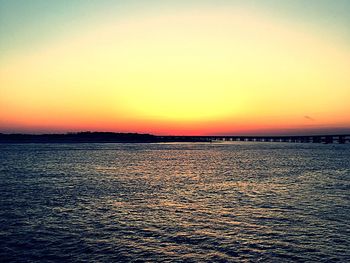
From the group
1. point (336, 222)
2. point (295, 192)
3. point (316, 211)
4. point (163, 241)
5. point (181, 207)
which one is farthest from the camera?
point (295, 192)

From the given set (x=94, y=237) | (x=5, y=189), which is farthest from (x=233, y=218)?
(x=5, y=189)

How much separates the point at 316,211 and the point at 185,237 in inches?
521

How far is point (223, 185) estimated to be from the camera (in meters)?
45.3

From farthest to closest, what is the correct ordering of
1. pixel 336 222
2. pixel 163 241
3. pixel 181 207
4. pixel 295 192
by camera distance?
1. pixel 295 192
2. pixel 181 207
3. pixel 336 222
4. pixel 163 241

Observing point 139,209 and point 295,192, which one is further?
point 295,192

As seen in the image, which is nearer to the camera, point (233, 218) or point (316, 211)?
point (233, 218)

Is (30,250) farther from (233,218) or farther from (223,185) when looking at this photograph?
(223,185)

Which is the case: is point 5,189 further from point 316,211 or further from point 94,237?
point 316,211

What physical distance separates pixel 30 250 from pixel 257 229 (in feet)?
46.2

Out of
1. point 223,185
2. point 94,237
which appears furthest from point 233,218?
point 223,185

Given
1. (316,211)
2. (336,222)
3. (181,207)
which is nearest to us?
(336,222)

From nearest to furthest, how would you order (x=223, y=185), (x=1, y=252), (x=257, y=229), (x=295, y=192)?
(x=1, y=252)
(x=257, y=229)
(x=295, y=192)
(x=223, y=185)

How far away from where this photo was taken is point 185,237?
21297mm

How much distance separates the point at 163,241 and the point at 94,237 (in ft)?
14.4
